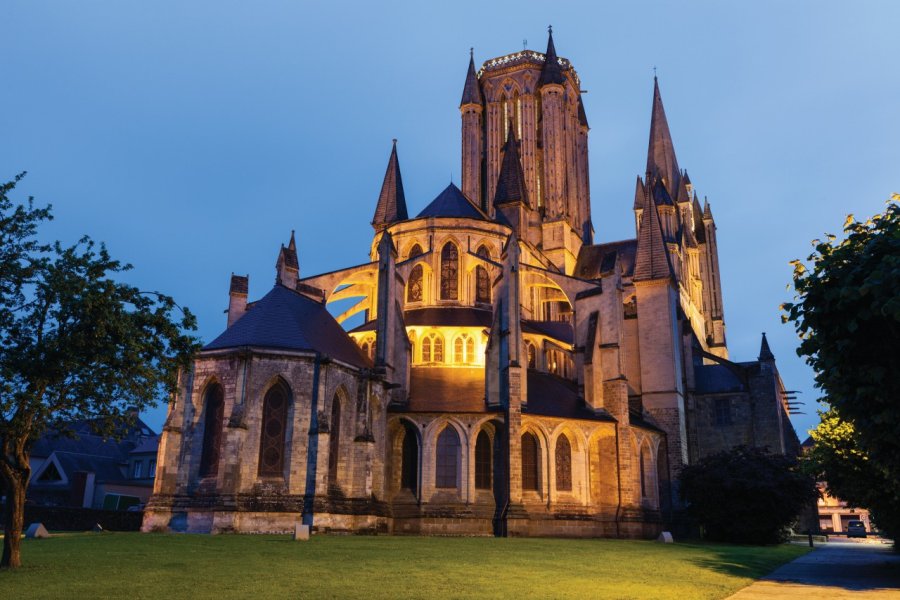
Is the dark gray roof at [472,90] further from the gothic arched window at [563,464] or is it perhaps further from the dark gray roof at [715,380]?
the gothic arched window at [563,464]

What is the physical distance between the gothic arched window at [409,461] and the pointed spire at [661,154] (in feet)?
129

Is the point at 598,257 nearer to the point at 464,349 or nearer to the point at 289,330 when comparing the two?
the point at 464,349

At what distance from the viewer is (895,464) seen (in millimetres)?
14062

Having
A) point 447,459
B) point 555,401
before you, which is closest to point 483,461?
point 447,459

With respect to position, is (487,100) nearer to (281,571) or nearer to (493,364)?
(493,364)

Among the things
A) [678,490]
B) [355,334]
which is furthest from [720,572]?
[355,334]

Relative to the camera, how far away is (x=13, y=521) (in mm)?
14648

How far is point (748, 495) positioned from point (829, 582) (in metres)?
20.6

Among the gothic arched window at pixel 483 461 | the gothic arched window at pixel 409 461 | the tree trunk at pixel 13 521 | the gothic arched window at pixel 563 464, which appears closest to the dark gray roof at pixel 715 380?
the gothic arched window at pixel 563 464

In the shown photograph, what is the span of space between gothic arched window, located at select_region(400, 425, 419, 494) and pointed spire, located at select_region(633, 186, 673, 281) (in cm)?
1605

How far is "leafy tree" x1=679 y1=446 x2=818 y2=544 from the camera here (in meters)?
34.3

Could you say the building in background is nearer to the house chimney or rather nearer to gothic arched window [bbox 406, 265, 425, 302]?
the house chimney

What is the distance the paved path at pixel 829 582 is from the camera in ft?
42.3

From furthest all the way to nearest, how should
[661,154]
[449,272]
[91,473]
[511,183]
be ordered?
[661,154], [511,183], [91,473], [449,272]
